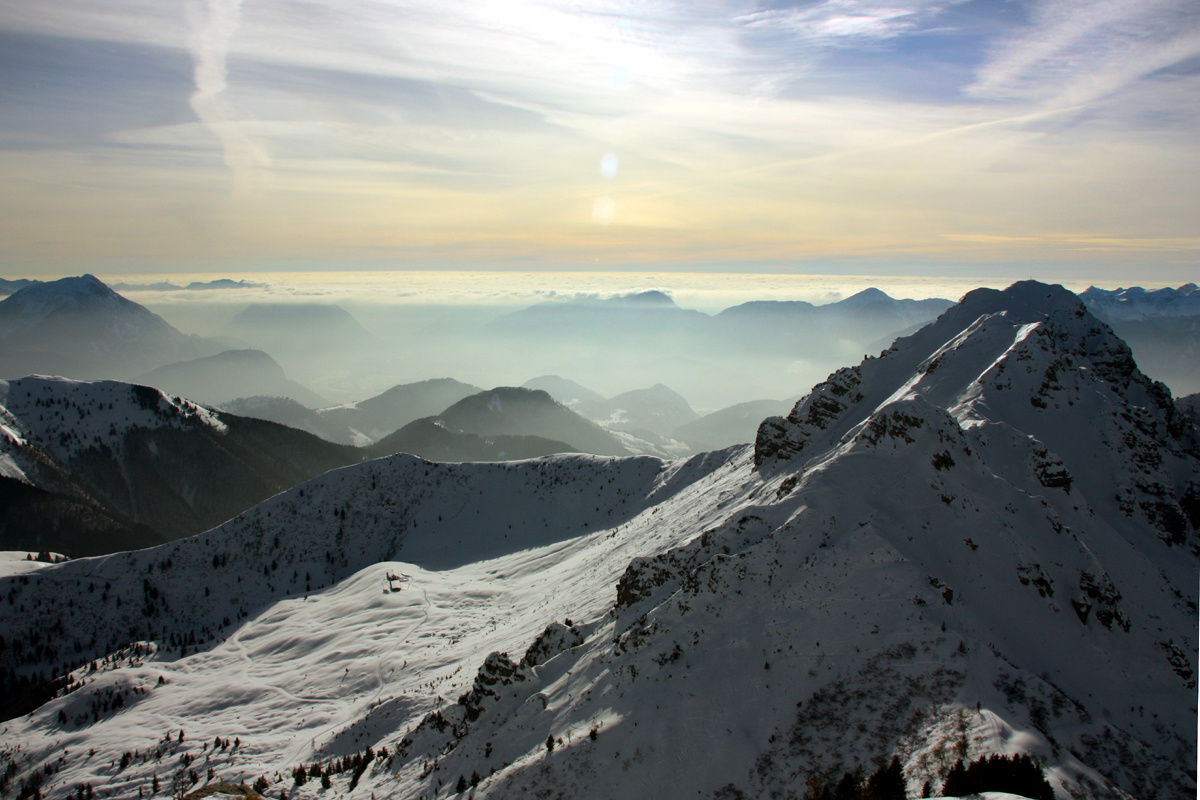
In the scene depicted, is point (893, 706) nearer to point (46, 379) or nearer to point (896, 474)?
point (896, 474)

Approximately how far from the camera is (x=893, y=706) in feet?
86.4

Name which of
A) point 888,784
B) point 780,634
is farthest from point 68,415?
point 888,784

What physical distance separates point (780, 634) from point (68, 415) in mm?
244669

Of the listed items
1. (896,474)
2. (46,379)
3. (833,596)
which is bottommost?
(833,596)

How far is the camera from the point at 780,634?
105ft

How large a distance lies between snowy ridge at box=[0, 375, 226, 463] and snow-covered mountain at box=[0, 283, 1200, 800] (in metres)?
125

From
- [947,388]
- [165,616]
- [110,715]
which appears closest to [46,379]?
[165,616]

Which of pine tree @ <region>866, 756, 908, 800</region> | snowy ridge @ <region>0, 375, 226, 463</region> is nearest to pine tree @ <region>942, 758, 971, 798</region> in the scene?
pine tree @ <region>866, 756, 908, 800</region>

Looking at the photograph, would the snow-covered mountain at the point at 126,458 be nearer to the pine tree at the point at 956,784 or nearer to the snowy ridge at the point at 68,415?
the snowy ridge at the point at 68,415

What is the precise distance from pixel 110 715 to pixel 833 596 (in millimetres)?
76070

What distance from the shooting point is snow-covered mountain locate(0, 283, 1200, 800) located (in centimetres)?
2717

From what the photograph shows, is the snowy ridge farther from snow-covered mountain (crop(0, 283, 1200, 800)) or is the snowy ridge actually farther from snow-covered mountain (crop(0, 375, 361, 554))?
snow-covered mountain (crop(0, 283, 1200, 800))

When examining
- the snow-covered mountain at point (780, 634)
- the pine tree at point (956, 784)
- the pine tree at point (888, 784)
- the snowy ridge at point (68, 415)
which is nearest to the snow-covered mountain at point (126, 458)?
the snowy ridge at point (68, 415)

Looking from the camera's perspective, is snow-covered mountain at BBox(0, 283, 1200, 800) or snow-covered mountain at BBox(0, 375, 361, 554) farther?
snow-covered mountain at BBox(0, 375, 361, 554)
